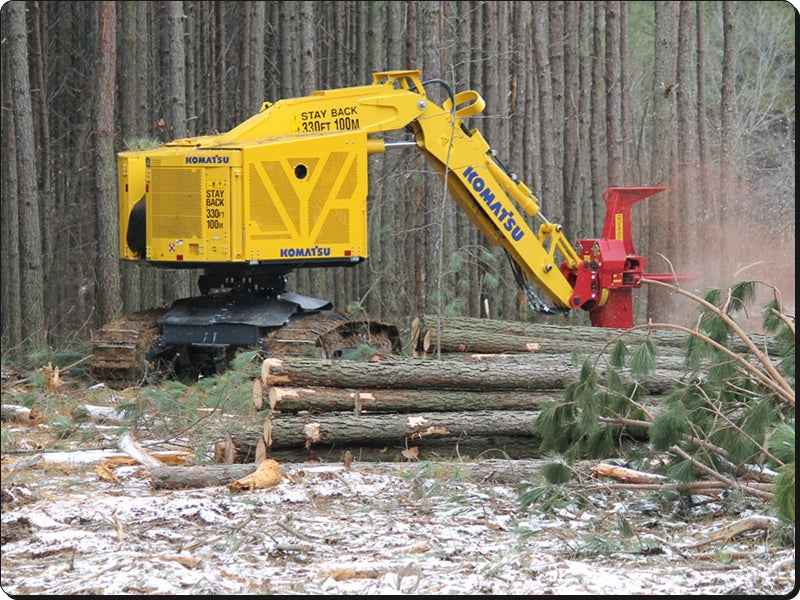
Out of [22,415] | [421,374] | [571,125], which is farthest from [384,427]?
[571,125]

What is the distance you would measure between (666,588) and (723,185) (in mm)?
12009

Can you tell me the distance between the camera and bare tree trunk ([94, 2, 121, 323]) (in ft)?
44.2

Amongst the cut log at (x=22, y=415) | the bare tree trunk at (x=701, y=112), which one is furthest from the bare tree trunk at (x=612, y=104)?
the cut log at (x=22, y=415)

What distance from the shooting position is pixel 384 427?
294 inches

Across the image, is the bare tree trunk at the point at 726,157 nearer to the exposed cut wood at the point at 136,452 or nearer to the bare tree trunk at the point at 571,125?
the bare tree trunk at the point at 571,125

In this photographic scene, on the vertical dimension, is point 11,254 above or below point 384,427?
above

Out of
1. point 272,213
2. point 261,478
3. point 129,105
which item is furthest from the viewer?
point 129,105

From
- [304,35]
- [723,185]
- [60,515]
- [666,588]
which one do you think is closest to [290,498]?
[60,515]

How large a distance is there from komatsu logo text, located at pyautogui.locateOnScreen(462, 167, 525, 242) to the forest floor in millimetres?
4976

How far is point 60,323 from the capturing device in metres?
17.2

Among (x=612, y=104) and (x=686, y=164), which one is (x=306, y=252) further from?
(x=612, y=104)

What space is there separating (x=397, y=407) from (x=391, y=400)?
0.22ft

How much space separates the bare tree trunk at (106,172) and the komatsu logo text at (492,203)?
15.4 ft

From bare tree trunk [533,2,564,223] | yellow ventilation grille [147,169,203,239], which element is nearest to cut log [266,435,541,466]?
yellow ventilation grille [147,169,203,239]
